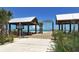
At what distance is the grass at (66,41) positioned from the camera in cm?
955

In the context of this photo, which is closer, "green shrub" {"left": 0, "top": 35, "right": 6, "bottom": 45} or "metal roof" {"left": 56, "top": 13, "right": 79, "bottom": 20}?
"metal roof" {"left": 56, "top": 13, "right": 79, "bottom": 20}

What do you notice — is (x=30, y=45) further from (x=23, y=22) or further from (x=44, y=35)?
(x=23, y=22)

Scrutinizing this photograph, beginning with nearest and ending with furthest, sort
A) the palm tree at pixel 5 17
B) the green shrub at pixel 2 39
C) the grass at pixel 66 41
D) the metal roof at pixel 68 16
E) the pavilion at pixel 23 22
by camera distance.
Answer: the metal roof at pixel 68 16, the grass at pixel 66 41, the pavilion at pixel 23 22, the palm tree at pixel 5 17, the green shrub at pixel 2 39

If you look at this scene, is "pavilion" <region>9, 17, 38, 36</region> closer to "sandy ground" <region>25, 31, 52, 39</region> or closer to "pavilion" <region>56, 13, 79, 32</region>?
"sandy ground" <region>25, 31, 52, 39</region>

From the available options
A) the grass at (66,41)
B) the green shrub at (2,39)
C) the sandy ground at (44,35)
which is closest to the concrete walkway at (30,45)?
the sandy ground at (44,35)

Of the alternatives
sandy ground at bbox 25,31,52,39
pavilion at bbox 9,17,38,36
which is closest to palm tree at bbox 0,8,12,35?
pavilion at bbox 9,17,38,36

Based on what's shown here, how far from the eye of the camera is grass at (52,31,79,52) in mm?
9547

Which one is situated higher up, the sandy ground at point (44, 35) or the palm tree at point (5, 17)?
the palm tree at point (5, 17)

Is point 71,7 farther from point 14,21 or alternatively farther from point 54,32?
point 14,21

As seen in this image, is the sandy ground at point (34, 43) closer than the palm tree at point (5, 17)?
Yes

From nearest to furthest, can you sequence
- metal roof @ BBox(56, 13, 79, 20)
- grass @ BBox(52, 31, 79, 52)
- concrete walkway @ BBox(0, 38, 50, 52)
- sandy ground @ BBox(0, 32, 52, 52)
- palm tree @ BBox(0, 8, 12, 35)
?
1. metal roof @ BBox(56, 13, 79, 20)
2. grass @ BBox(52, 31, 79, 52)
3. sandy ground @ BBox(0, 32, 52, 52)
4. concrete walkway @ BBox(0, 38, 50, 52)
5. palm tree @ BBox(0, 8, 12, 35)

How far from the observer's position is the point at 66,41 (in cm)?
975

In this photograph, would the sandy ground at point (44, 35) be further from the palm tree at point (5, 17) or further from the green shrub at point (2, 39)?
the green shrub at point (2, 39)
